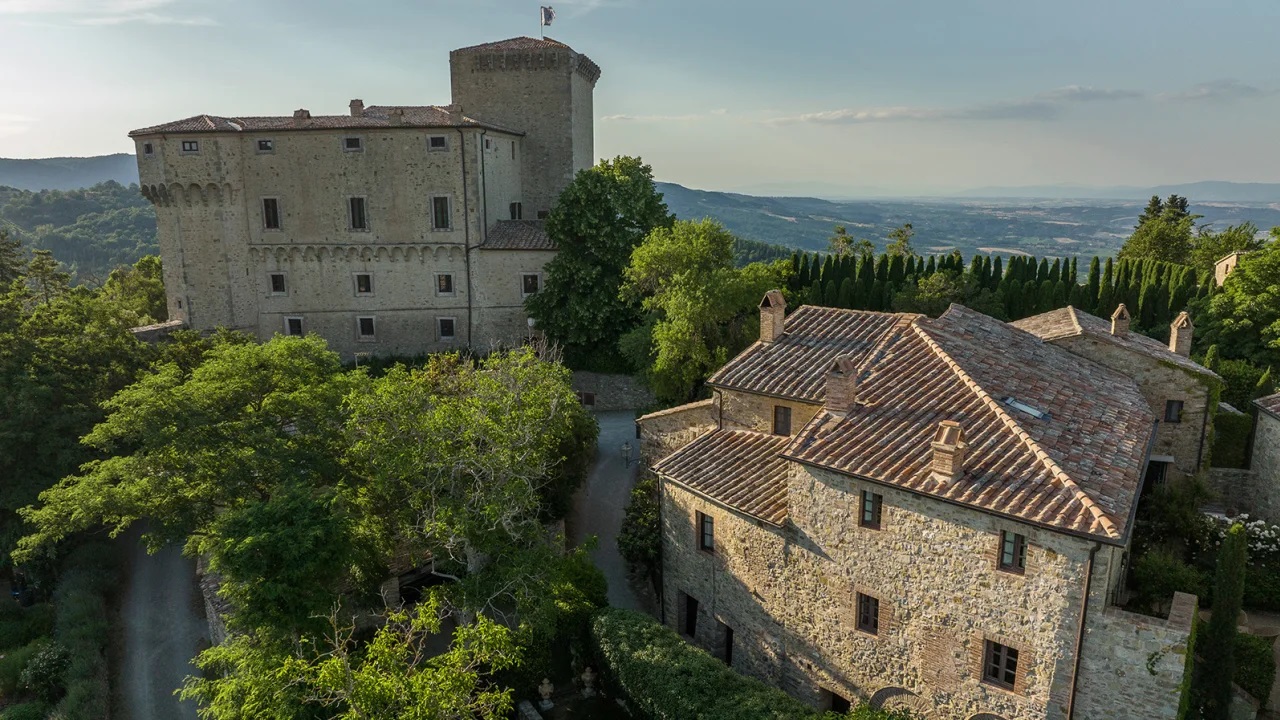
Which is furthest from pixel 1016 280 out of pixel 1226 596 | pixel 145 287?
pixel 145 287

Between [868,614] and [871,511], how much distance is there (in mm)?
2822

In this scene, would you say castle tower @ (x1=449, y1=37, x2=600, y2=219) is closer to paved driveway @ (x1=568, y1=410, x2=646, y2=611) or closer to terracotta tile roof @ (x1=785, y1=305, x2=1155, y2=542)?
paved driveway @ (x1=568, y1=410, x2=646, y2=611)

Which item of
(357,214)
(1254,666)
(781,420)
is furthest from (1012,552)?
(357,214)

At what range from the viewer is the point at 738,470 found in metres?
21.8

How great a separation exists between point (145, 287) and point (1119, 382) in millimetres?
58305

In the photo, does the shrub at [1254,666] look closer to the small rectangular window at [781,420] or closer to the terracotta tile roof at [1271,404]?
the terracotta tile roof at [1271,404]

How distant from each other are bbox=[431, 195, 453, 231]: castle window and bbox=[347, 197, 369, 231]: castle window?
12.9ft

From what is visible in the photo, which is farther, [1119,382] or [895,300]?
[895,300]

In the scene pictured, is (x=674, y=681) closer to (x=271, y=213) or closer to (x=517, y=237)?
(x=517, y=237)

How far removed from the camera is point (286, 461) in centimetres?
2309

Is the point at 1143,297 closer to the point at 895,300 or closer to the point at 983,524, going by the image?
the point at 895,300

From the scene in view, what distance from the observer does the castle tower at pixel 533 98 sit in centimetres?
4547

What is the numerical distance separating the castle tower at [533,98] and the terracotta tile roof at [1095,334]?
29.8m

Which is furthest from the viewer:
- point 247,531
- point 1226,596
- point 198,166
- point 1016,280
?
point 1016,280
